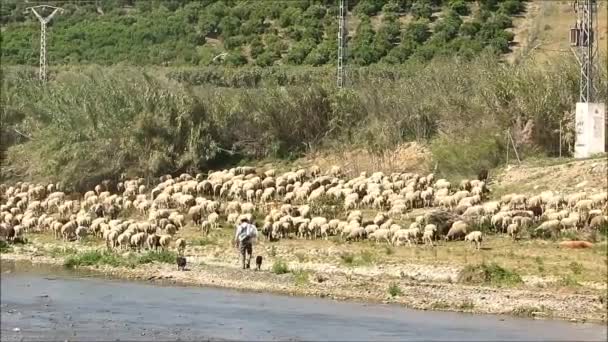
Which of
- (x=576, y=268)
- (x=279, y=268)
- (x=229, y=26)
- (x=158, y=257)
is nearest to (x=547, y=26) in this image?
(x=229, y=26)

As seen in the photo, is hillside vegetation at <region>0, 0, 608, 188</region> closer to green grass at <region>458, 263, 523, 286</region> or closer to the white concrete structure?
the white concrete structure

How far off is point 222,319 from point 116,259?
26.1ft

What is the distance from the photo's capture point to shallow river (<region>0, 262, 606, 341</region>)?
59.6 feet

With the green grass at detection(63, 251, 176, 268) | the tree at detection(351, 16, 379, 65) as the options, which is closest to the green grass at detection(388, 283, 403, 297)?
the green grass at detection(63, 251, 176, 268)

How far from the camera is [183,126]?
137 ft

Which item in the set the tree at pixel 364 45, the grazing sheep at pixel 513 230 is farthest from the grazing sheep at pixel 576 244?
the tree at pixel 364 45

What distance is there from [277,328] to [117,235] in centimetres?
1181

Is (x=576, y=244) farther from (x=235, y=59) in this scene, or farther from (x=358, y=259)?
(x=235, y=59)

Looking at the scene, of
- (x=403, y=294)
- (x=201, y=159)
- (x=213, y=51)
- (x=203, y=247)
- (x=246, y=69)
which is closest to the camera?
(x=403, y=294)

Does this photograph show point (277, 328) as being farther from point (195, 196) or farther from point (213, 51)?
point (213, 51)

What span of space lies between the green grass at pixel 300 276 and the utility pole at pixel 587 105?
12.6 metres

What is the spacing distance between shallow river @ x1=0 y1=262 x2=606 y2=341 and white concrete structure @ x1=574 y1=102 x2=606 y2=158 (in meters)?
14.3

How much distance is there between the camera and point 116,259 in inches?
1073

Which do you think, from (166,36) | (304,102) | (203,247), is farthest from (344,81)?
(166,36)
